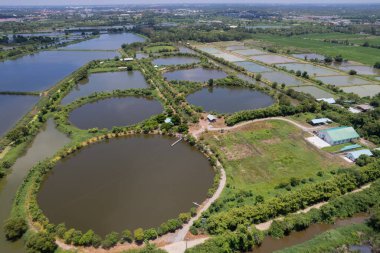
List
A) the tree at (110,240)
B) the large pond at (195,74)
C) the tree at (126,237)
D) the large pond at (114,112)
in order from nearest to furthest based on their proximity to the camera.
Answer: the tree at (110,240) → the tree at (126,237) → the large pond at (114,112) → the large pond at (195,74)

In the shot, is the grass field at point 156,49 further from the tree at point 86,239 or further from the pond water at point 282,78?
the tree at point 86,239

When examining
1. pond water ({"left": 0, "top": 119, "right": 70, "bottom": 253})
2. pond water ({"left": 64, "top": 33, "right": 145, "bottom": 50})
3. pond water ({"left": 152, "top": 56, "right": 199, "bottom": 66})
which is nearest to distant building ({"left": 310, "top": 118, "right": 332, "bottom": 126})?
pond water ({"left": 0, "top": 119, "right": 70, "bottom": 253})

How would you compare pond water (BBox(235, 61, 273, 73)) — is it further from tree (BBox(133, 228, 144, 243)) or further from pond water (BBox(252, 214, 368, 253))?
tree (BBox(133, 228, 144, 243))

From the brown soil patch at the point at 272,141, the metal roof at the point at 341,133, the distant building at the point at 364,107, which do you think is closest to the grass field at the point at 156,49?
the distant building at the point at 364,107

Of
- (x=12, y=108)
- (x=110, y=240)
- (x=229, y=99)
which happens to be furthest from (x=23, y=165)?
(x=229, y=99)

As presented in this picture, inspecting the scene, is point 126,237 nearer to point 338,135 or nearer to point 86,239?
point 86,239

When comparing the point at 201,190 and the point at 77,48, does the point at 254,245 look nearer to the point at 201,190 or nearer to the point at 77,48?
the point at 201,190
